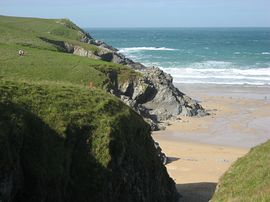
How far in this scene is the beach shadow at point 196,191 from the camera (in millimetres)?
22567

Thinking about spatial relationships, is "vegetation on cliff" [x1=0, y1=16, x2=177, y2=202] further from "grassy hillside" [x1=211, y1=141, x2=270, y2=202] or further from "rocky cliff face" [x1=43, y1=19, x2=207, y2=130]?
"rocky cliff face" [x1=43, y1=19, x2=207, y2=130]

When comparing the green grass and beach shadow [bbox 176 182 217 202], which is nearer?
the green grass

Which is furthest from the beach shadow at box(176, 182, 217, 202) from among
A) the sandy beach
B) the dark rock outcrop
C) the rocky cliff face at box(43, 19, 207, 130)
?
the dark rock outcrop

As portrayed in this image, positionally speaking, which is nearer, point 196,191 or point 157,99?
point 196,191

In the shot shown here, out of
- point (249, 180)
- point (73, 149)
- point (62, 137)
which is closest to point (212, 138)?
point (249, 180)

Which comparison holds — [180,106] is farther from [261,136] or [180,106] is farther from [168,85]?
[261,136]

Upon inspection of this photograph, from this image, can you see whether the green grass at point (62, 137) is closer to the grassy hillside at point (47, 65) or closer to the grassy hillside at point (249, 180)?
the grassy hillside at point (249, 180)

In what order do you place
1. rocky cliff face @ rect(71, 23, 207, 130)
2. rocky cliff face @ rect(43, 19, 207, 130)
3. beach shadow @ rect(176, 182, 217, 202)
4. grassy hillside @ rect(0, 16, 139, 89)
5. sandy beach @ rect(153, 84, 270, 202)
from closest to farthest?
beach shadow @ rect(176, 182, 217, 202), sandy beach @ rect(153, 84, 270, 202), grassy hillside @ rect(0, 16, 139, 89), rocky cliff face @ rect(43, 19, 207, 130), rocky cliff face @ rect(71, 23, 207, 130)

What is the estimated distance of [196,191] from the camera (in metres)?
24.0

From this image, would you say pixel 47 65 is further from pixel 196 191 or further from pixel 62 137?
pixel 62 137

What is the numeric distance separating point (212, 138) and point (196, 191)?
13.8 m

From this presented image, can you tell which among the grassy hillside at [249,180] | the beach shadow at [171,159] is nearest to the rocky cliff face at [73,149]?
the grassy hillside at [249,180]

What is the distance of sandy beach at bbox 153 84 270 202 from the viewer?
27.1m

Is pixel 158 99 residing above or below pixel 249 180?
below
